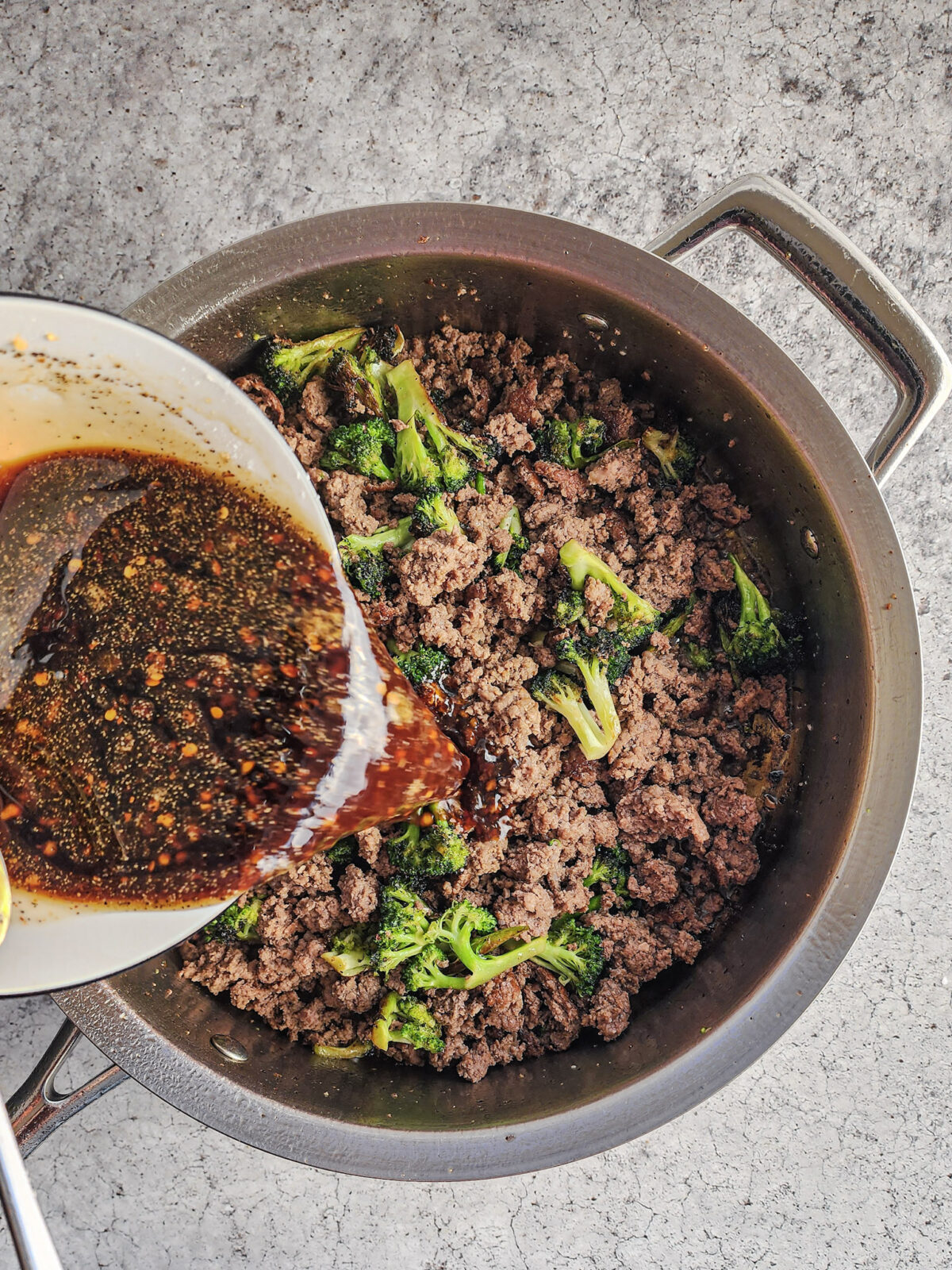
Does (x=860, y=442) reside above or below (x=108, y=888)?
above

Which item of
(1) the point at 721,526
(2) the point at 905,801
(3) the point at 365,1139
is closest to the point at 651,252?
(1) the point at 721,526

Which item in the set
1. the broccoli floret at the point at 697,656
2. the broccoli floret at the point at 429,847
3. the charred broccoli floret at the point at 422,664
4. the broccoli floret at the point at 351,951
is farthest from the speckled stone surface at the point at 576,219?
the charred broccoli floret at the point at 422,664

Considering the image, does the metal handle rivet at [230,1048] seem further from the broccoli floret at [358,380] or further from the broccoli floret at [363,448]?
the broccoli floret at [358,380]

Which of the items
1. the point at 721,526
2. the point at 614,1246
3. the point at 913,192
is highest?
the point at 913,192

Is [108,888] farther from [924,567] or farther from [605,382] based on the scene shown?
[924,567]

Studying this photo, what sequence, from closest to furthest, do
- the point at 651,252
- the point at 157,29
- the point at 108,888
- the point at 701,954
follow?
the point at 108,888 → the point at 651,252 → the point at 701,954 → the point at 157,29

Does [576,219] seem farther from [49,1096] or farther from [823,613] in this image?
[49,1096]
